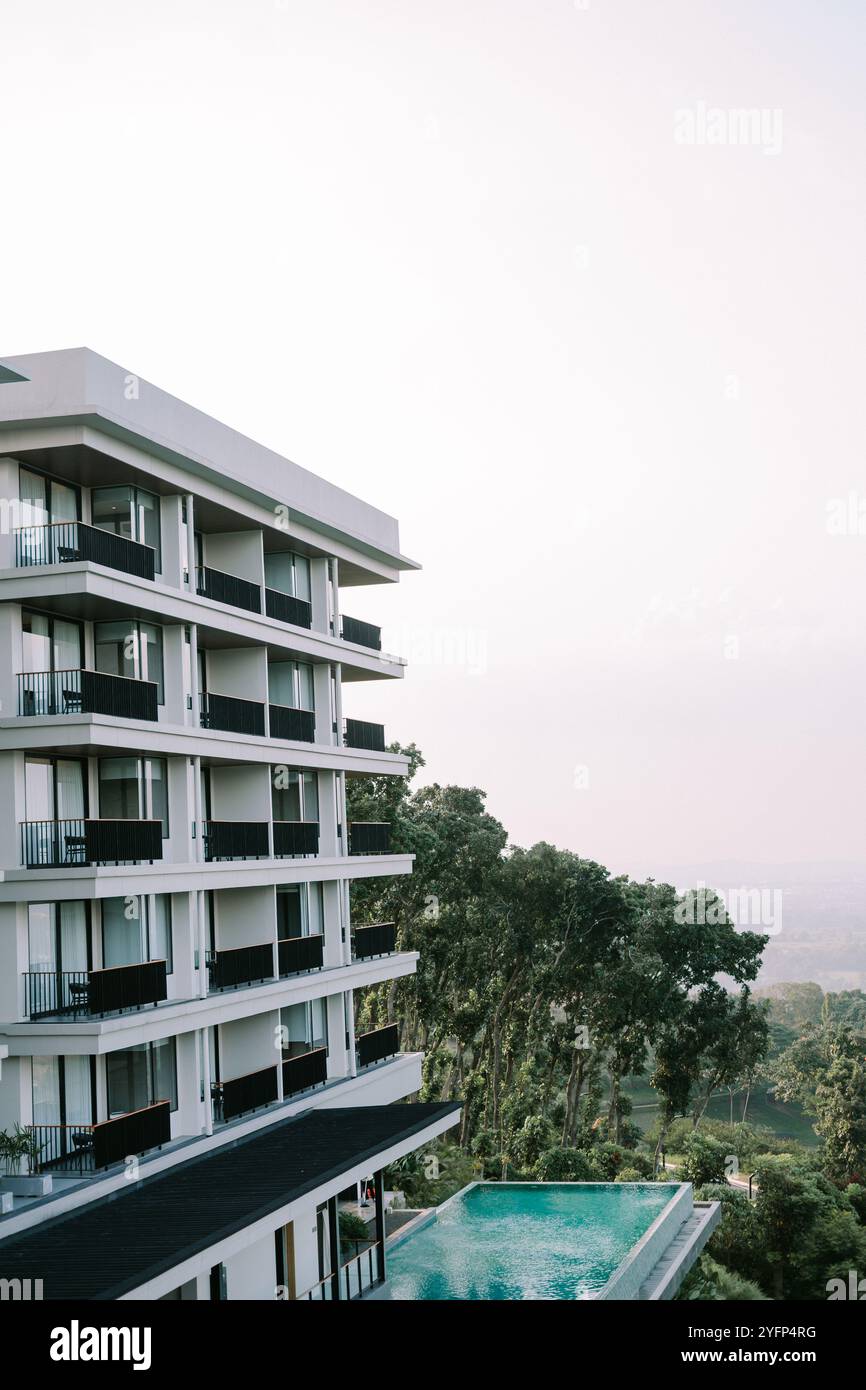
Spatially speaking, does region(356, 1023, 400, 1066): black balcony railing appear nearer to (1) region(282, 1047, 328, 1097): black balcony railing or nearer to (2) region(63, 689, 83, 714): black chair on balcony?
(1) region(282, 1047, 328, 1097): black balcony railing

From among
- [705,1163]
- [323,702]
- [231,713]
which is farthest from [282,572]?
[705,1163]

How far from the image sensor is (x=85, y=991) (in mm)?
15859

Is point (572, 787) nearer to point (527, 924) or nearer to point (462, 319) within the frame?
point (527, 924)

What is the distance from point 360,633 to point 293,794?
4.02 metres

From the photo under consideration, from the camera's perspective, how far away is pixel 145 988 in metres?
16.5

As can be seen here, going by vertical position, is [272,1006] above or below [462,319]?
below

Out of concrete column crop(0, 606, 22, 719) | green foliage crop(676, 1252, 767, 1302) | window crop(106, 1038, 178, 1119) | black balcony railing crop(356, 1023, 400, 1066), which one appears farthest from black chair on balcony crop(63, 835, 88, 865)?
green foliage crop(676, 1252, 767, 1302)

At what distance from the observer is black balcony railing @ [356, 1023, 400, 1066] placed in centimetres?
2327

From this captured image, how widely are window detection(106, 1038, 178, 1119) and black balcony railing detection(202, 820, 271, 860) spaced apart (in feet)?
9.74

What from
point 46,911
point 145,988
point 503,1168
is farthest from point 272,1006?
point 503,1168

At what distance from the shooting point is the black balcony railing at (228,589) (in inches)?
762

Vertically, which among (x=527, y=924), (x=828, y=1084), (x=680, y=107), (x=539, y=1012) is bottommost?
(x=828, y=1084)

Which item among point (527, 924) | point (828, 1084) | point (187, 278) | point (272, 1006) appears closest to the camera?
point (272, 1006)
